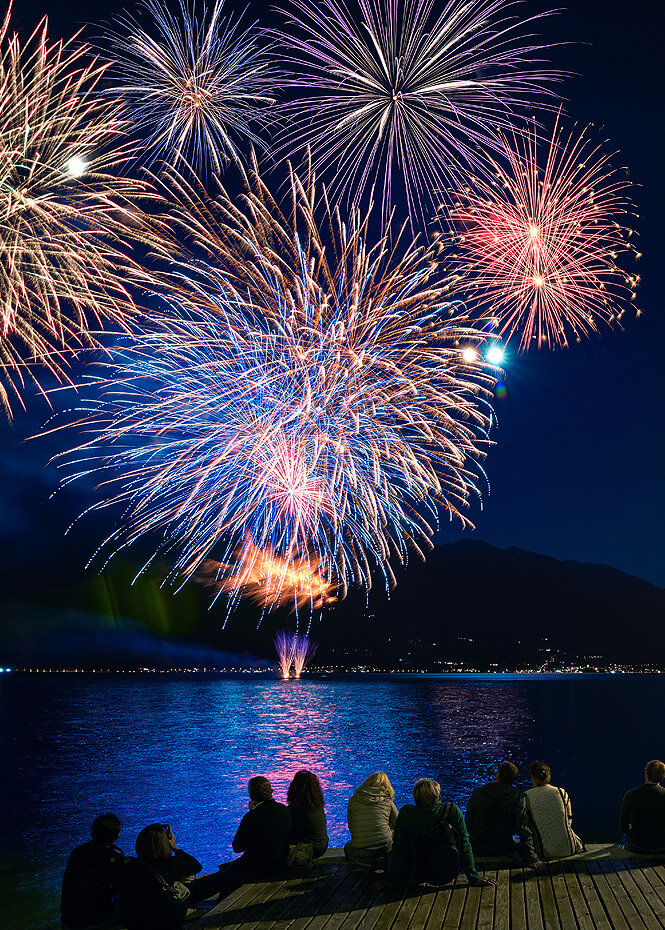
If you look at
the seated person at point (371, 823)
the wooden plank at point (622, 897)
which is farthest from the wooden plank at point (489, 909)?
the seated person at point (371, 823)

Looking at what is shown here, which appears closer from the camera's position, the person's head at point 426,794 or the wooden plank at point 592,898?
the wooden plank at point 592,898

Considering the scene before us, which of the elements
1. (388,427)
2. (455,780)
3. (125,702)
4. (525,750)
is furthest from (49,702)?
(388,427)

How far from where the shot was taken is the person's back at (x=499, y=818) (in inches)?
467

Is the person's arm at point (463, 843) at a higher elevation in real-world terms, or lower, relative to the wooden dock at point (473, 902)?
higher

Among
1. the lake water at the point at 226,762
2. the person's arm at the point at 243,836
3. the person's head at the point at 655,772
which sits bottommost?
the lake water at the point at 226,762

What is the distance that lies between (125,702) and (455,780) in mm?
111077

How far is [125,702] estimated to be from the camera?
149 m

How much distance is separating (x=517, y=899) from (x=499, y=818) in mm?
1428

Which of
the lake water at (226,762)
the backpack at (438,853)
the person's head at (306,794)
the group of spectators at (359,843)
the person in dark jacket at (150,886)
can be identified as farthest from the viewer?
the lake water at (226,762)

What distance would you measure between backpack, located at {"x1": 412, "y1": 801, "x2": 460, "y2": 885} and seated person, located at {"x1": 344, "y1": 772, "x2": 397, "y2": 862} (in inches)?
37.8

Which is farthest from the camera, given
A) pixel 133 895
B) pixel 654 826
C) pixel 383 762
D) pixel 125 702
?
pixel 125 702

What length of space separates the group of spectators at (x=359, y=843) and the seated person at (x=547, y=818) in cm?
1

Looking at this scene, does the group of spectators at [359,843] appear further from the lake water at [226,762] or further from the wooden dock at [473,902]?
the lake water at [226,762]

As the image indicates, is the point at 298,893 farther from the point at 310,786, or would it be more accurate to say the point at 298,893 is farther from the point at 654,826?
the point at 654,826
